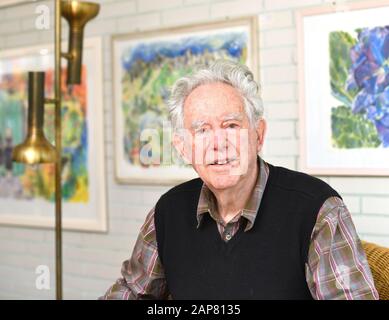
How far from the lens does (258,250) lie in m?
1.17

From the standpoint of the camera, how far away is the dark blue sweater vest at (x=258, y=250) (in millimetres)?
1140

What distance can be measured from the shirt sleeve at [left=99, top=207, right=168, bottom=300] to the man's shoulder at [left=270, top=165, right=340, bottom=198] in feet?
1.12

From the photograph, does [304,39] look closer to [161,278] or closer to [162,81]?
[162,81]

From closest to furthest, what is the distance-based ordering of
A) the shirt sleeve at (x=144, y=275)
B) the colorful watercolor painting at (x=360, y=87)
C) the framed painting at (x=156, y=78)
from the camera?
the shirt sleeve at (x=144, y=275) < the colorful watercolor painting at (x=360, y=87) < the framed painting at (x=156, y=78)

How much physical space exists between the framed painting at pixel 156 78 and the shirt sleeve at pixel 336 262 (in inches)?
37.3

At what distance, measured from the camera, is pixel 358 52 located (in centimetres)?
171

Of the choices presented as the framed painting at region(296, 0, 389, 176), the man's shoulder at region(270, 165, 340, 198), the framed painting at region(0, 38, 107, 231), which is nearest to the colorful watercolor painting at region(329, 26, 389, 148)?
the framed painting at region(296, 0, 389, 176)

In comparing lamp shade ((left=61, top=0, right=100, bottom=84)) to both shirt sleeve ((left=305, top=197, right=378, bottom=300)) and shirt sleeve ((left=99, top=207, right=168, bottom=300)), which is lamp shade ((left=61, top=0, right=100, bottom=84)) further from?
shirt sleeve ((left=305, top=197, right=378, bottom=300))

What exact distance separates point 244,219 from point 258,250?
0.25 ft

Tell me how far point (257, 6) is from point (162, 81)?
473mm

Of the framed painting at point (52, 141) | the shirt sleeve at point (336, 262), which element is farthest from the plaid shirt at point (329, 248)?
the framed painting at point (52, 141)

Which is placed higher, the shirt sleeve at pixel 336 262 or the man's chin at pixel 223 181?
the man's chin at pixel 223 181

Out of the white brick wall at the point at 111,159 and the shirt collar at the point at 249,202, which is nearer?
the shirt collar at the point at 249,202

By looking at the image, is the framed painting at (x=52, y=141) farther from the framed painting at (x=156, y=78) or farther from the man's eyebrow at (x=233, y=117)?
the man's eyebrow at (x=233, y=117)
